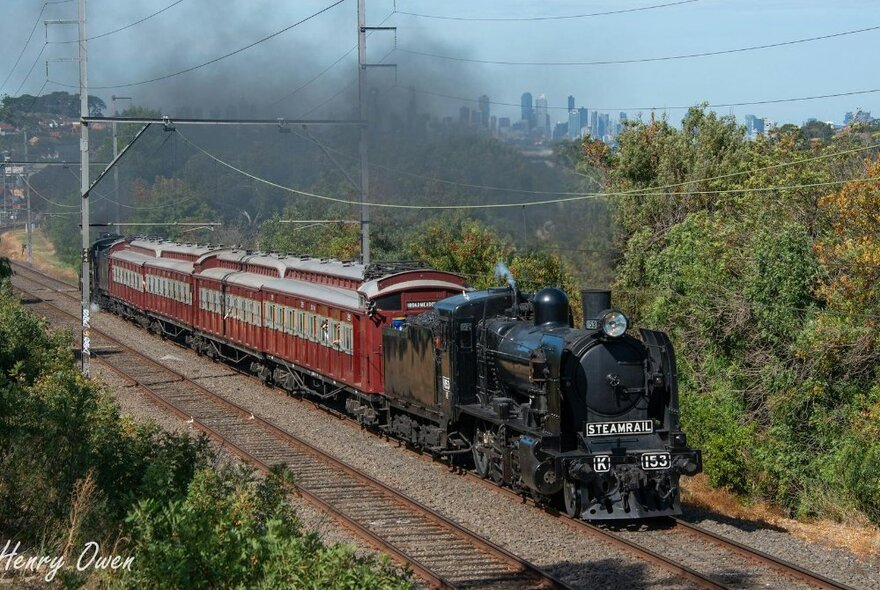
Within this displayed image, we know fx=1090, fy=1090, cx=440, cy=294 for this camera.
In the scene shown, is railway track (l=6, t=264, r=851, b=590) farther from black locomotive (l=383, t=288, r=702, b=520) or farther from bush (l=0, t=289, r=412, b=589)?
bush (l=0, t=289, r=412, b=589)

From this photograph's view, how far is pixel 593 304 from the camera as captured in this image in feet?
46.6

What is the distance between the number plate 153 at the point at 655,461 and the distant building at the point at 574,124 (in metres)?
19.0

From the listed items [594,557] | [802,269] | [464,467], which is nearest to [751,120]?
[802,269]

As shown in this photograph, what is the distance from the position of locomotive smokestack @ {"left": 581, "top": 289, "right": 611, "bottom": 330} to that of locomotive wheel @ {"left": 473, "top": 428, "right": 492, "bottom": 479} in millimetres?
3096

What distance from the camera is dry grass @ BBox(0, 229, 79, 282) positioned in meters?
74.2

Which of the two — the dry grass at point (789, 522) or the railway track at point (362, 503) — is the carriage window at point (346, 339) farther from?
the dry grass at point (789, 522)

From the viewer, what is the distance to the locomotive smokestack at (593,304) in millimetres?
14132

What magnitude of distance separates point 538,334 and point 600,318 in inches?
43.7

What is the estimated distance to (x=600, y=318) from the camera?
13922 mm

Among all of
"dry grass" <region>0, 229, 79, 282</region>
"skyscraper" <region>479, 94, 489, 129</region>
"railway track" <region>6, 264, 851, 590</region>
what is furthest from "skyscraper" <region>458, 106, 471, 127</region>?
"dry grass" <region>0, 229, 79, 282</region>

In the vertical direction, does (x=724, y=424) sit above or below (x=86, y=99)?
below

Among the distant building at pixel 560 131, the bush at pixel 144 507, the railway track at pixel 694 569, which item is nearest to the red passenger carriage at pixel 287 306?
the bush at pixel 144 507

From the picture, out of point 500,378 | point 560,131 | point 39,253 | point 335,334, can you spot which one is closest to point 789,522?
point 500,378

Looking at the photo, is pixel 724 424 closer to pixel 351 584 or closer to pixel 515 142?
pixel 515 142
